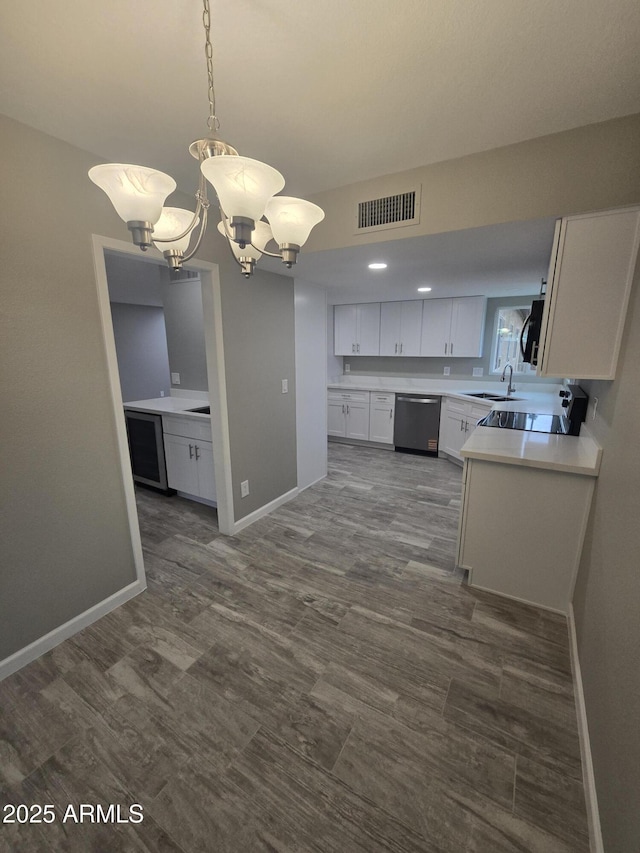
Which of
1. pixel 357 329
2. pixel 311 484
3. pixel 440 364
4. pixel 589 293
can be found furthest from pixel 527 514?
pixel 357 329

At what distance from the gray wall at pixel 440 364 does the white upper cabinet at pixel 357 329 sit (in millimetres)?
310

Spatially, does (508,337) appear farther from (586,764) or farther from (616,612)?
(586,764)

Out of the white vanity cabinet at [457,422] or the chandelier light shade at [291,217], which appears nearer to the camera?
the chandelier light shade at [291,217]

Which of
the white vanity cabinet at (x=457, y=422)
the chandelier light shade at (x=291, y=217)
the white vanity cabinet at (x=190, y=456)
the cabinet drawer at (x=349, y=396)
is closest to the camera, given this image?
the chandelier light shade at (x=291, y=217)

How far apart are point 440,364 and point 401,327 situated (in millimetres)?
810

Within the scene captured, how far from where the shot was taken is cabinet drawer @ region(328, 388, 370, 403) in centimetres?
527

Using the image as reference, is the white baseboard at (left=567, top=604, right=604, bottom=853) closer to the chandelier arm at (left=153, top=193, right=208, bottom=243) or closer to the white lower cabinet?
the white lower cabinet

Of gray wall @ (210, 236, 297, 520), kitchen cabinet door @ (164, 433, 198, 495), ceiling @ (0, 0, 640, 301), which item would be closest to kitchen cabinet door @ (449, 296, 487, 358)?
gray wall @ (210, 236, 297, 520)

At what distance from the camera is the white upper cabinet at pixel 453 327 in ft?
15.0

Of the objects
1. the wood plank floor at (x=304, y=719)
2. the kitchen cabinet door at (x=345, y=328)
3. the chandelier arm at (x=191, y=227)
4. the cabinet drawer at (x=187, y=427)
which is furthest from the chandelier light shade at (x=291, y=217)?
the kitchen cabinet door at (x=345, y=328)

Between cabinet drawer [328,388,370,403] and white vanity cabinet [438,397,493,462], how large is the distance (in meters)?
1.13

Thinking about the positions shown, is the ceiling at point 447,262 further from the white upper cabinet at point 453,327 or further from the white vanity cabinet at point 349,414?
the white vanity cabinet at point 349,414

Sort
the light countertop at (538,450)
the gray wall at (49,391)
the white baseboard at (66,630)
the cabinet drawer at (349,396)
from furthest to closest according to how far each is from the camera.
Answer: the cabinet drawer at (349,396), the light countertop at (538,450), the white baseboard at (66,630), the gray wall at (49,391)

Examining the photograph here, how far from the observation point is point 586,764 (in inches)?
50.5
